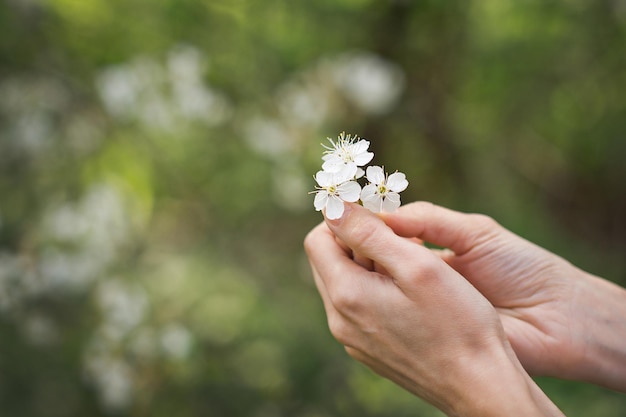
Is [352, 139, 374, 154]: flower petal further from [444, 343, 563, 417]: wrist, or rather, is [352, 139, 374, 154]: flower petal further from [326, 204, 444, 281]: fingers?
[444, 343, 563, 417]: wrist

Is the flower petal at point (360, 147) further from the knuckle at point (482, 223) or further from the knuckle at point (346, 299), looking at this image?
the knuckle at point (482, 223)

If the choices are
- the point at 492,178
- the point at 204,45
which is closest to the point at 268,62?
the point at 204,45

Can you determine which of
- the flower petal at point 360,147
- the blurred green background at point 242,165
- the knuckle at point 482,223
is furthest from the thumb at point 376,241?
the blurred green background at point 242,165

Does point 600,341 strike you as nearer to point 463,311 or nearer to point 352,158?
point 463,311

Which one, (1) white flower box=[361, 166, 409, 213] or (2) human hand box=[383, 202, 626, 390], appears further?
(2) human hand box=[383, 202, 626, 390]

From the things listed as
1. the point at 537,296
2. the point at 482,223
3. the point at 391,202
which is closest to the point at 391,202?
the point at 391,202

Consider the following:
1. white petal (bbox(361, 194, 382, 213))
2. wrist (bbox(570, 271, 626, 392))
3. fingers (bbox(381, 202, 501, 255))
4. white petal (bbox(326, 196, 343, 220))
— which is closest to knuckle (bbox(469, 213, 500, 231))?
fingers (bbox(381, 202, 501, 255))
